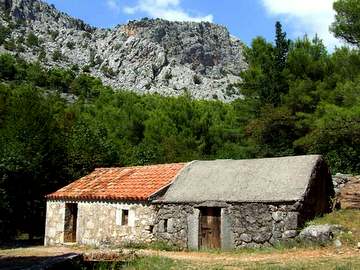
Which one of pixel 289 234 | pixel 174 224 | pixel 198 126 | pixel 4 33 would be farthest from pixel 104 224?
pixel 4 33

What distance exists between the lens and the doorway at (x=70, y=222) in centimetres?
2220

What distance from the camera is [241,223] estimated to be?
16906 mm

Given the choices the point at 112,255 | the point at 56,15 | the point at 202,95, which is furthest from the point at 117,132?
the point at 56,15

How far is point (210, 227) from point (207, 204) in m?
0.84

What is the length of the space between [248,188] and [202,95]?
54656 millimetres

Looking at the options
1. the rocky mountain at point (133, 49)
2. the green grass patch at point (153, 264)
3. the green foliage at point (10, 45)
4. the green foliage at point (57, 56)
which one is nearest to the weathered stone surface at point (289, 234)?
the green grass patch at point (153, 264)

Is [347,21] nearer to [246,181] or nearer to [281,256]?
[246,181]

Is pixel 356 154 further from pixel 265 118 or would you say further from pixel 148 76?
pixel 148 76

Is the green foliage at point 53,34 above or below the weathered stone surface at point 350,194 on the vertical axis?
above

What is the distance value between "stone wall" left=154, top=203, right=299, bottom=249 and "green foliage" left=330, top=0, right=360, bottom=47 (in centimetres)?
1032

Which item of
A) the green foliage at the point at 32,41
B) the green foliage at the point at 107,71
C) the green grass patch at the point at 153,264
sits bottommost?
the green grass patch at the point at 153,264

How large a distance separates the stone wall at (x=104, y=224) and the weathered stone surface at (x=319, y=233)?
19.3 ft

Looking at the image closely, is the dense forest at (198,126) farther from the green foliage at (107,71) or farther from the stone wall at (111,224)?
the green foliage at (107,71)

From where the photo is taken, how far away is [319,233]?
1511cm
